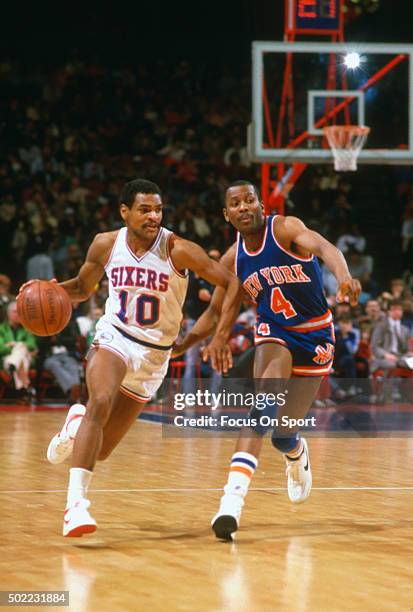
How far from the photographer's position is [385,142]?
13.7 meters

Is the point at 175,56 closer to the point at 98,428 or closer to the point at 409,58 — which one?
the point at 409,58

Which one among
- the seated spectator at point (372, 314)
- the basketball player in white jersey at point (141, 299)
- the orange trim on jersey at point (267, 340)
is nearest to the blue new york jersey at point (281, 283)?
the orange trim on jersey at point (267, 340)

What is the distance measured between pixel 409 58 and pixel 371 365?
13.8ft

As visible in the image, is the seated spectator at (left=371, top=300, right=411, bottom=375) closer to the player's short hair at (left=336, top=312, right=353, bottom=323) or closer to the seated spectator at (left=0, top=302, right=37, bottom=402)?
the player's short hair at (left=336, top=312, right=353, bottom=323)

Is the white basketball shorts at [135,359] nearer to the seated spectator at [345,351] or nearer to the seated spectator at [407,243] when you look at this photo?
the seated spectator at [345,351]

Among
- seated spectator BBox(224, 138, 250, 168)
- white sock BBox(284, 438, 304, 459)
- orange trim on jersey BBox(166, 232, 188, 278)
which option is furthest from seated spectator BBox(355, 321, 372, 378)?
orange trim on jersey BBox(166, 232, 188, 278)

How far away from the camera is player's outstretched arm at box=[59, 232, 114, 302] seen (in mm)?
6020

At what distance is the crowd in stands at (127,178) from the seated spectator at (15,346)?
0.10 ft

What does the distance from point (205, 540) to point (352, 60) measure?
982cm

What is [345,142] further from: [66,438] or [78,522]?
[78,522]

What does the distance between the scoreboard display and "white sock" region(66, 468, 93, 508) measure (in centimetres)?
1055

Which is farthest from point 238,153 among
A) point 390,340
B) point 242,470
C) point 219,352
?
point 242,470

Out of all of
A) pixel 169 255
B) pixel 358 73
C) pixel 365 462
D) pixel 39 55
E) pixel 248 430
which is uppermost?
pixel 39 55

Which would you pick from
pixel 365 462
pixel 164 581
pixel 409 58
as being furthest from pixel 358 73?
pixel 164 581
